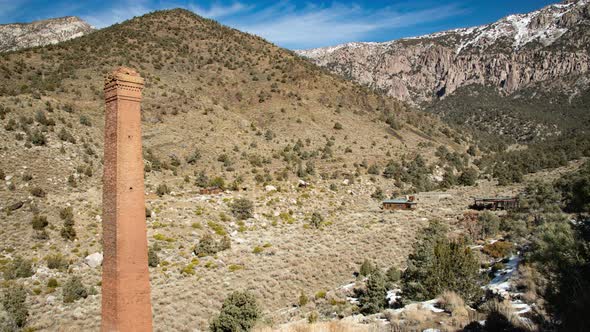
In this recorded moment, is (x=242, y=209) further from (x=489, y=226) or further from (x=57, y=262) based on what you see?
(x=489, y=226)

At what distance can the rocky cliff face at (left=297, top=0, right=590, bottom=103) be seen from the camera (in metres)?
128

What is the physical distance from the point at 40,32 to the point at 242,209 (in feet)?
394

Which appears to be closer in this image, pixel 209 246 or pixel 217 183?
pixel 209 246

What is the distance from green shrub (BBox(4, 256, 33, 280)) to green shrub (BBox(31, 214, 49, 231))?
132 inches

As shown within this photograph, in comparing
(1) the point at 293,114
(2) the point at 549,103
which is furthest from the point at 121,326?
(2) the point at 549,103

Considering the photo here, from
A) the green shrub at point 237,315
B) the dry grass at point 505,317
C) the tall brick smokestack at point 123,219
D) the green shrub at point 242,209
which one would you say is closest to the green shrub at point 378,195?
the green shrub at point 242,209

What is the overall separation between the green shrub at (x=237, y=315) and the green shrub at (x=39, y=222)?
13.3m

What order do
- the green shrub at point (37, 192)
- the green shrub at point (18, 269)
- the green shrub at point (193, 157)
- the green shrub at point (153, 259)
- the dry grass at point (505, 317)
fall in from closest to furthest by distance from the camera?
the dry grass at point (505, 317), the green shrub at point (18, 269), the green shrub at point (153, 259), the green shrub at point (37, 192), the green shrub at point (193, 157)

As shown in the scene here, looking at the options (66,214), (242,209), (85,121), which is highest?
(85,121)

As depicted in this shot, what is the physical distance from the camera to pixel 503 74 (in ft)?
449

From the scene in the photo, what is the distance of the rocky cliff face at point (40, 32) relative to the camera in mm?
113688

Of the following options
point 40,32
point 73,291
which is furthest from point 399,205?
point 40,32

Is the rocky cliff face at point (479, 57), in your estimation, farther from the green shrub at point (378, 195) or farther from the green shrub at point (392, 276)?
the green shrub at point (392, 276)

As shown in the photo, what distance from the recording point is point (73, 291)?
1677cm
